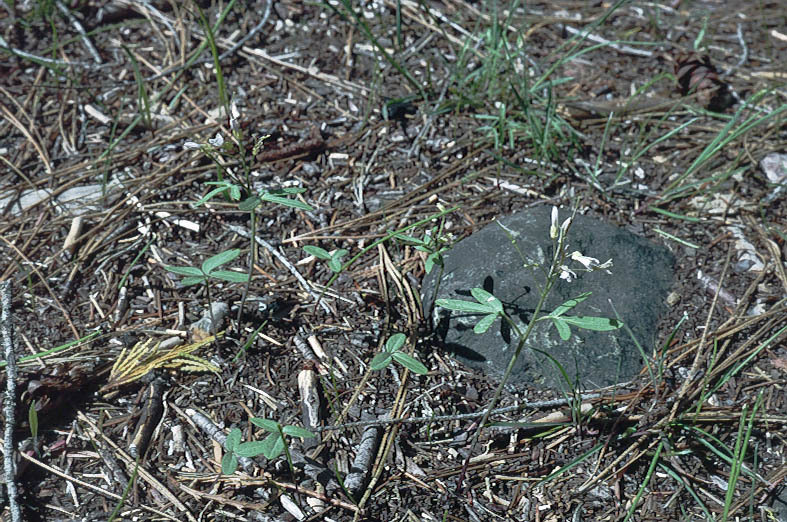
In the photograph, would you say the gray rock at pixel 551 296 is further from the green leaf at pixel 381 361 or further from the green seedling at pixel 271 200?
the green seedling at pixel 271 200

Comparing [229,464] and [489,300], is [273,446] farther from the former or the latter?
[489,300]

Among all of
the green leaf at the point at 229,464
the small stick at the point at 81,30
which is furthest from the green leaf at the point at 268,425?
the small stick at the point at 81,30

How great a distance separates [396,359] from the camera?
1772 millimetres

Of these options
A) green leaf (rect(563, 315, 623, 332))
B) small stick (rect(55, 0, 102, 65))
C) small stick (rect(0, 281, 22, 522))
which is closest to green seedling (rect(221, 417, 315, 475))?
small stick (rect(0, 281, 22, 522))

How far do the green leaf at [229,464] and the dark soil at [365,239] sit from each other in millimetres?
132

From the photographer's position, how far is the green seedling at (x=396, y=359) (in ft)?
5.74

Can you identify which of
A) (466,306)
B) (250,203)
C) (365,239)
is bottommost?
(365,239)

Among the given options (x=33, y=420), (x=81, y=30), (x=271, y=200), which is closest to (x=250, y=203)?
(x=271, y=200)

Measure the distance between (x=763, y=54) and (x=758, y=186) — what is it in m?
0.94

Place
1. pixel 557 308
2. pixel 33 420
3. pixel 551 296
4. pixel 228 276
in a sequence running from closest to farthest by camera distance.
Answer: pixel 557 308 < pixel 33 420 < pixel 228 276 < pixel 551 296

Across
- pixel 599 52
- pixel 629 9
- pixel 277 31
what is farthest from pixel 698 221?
pixel 277 31

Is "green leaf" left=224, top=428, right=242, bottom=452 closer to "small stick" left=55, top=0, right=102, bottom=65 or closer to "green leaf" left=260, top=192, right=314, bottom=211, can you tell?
"green leaf" left=260, top=192, right=314, bottom=211

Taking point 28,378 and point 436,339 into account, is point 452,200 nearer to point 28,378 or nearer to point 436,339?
point 436,339

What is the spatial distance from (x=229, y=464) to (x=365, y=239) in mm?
950
